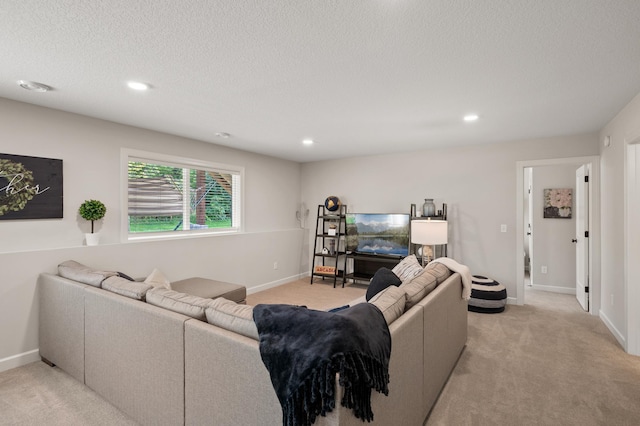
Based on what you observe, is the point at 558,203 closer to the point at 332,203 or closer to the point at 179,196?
the point at 332,203

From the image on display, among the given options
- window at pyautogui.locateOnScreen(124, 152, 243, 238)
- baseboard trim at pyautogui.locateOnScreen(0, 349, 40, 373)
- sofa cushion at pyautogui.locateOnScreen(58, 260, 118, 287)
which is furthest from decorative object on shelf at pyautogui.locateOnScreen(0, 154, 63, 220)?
baseboard trim at pyautogui.locateOnScreen(0, 349, 40, 373)

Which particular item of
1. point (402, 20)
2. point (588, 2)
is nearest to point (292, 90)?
point (402, 20)

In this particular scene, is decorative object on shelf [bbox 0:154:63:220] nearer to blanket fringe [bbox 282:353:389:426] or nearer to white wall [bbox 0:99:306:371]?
white wall [bbox 0:99:306:371]

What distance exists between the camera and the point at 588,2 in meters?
1.51

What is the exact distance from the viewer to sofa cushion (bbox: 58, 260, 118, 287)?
243 cm

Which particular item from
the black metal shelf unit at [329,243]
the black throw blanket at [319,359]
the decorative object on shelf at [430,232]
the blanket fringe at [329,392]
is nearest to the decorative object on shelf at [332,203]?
the black metal shelf unit at [329,243]

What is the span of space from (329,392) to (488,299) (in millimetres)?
3686

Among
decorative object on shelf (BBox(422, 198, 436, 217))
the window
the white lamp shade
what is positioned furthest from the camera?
decorative object on shelf (BBox(422, 198, 436, 217))

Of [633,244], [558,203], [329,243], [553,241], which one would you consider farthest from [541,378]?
[329,243]

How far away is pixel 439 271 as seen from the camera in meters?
2.71

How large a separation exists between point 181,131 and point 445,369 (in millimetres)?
3807

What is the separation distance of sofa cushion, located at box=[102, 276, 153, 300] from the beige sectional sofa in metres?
0.05

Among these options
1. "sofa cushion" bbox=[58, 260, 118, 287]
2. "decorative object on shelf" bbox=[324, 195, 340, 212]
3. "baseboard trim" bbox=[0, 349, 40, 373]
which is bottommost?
"baseboard trim" bbox=[0, 349, 40, 373]

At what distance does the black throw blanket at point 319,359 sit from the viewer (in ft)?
3.74
